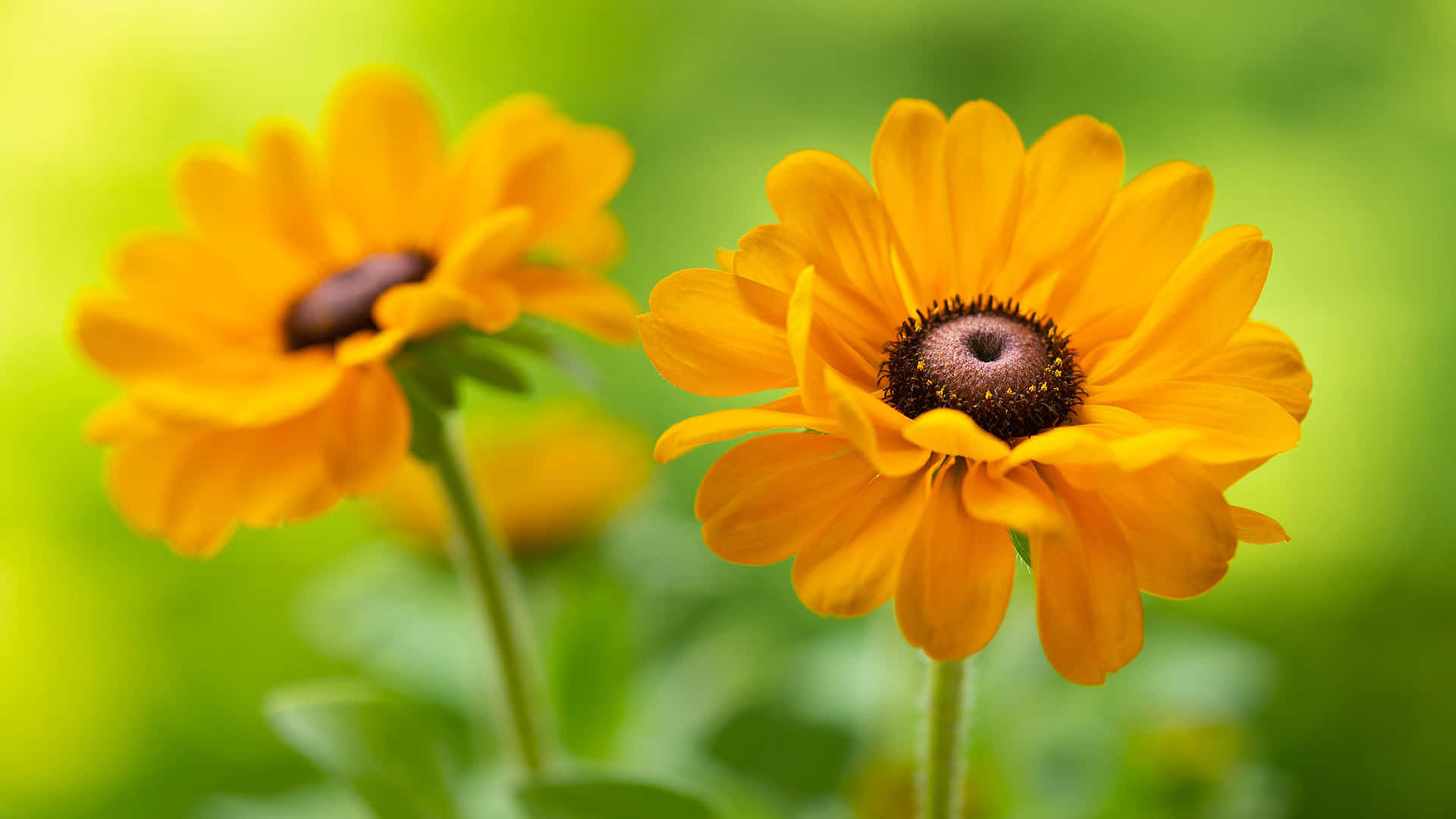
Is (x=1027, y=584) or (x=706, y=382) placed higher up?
(x=1027, y=584)

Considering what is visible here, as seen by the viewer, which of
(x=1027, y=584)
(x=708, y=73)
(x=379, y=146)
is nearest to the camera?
(x=379, y=146)

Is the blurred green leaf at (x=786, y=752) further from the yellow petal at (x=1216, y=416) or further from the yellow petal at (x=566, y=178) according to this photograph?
the yellow petal at (x=1216, y=416)

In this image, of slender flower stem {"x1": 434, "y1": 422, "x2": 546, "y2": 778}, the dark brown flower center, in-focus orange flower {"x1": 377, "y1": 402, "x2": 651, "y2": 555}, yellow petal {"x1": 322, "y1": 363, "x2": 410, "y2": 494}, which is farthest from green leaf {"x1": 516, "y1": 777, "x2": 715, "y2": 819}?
in-focus orange flower {"x1": 377, "y1": 402, "x2": 651, "y2": 555}

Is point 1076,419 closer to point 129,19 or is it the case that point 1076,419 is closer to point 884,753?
point 884,753

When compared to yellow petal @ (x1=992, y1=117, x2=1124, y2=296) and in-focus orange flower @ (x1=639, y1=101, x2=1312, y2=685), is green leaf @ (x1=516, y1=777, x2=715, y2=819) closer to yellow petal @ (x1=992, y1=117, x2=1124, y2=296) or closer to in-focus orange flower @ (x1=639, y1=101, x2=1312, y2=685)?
in-focus orange flower @ (x1=639, y1=101, x2=1312, y2=685)

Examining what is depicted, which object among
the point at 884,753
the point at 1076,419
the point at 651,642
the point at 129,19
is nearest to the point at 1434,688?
the point at 884,753

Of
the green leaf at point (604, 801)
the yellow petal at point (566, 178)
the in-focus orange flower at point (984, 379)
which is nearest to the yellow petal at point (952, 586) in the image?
the in-focus orange flower at point (984, 379)
